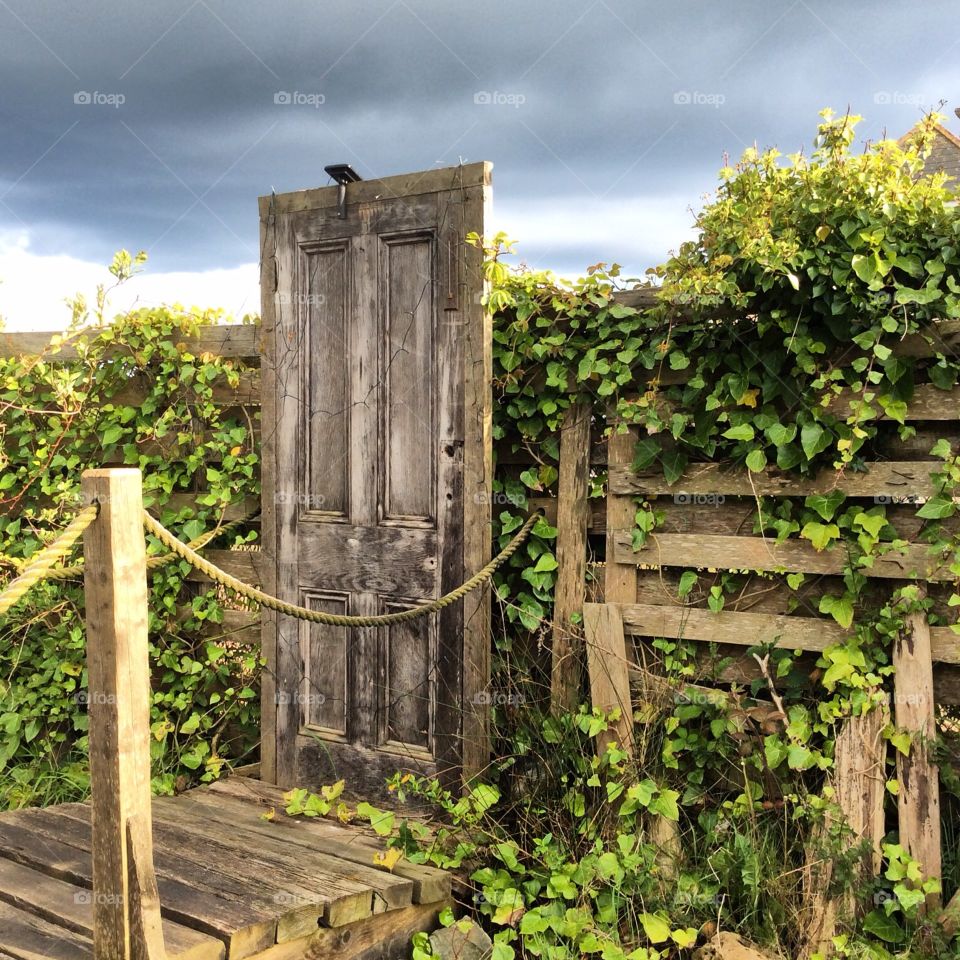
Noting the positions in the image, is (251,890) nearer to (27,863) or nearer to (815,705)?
(27,863)

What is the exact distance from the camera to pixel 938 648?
3.76m

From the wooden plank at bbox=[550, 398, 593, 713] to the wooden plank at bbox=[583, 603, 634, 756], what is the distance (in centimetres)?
11

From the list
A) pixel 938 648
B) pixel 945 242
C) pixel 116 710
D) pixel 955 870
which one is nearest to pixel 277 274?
pixel 116 710

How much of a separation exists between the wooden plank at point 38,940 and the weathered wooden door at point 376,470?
1822 mm

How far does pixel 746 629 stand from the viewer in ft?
13.2

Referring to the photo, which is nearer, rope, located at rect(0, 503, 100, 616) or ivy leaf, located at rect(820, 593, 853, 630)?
rope, located at rect(0, 503, 100, 616)

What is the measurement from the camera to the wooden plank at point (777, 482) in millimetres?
3761

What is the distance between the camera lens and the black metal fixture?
181 inches

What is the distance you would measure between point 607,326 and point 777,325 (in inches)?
30.3

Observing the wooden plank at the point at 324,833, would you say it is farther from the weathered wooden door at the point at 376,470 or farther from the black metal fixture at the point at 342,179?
the black metal fixture at the point at 342,179

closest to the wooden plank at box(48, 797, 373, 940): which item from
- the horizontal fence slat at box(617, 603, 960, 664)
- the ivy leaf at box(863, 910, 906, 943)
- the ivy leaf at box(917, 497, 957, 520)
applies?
the horizontal fence slat at box(617, 603, 960, 664)

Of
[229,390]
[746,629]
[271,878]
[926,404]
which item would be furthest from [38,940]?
[926,404]

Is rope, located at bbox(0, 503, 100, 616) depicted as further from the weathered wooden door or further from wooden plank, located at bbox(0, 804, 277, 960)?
the weathered wooden door

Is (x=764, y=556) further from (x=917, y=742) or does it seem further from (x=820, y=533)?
(x=917, y=742)
